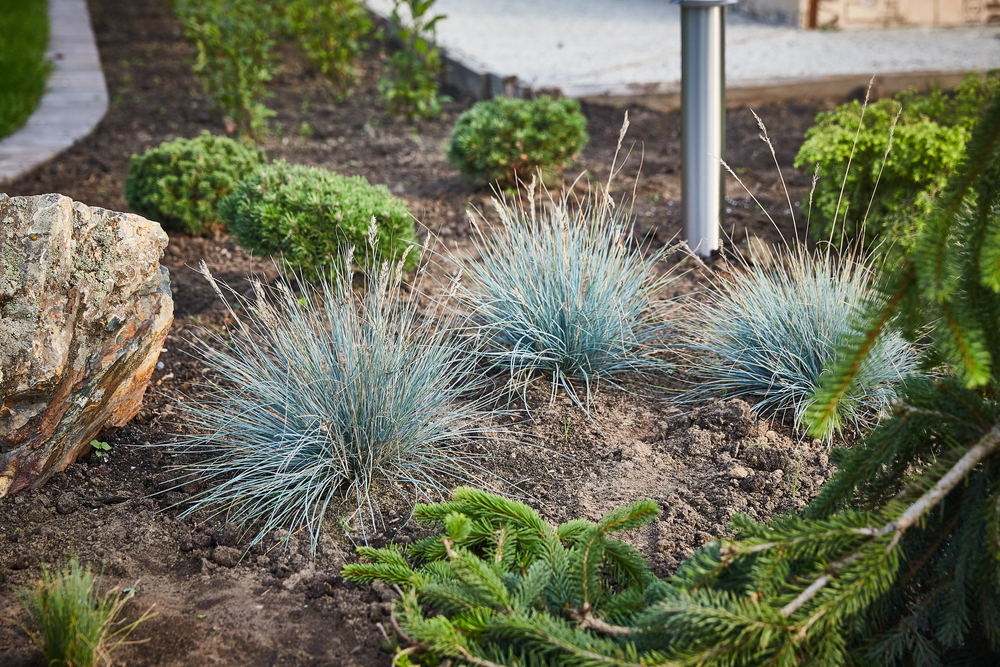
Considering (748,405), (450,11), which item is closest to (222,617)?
(748,405)

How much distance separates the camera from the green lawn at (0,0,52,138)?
7020mm

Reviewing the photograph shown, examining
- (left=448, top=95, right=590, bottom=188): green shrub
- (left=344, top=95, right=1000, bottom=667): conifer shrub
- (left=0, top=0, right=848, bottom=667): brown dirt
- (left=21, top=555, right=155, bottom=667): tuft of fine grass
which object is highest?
(left=448, top=95, right=590, bottom=188): green shrub

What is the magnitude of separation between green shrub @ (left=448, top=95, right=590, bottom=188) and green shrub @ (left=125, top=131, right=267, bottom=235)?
1314 millimetres

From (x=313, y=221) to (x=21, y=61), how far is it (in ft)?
22.6

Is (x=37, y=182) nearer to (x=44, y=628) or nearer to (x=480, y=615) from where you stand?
(x=44, y=628)

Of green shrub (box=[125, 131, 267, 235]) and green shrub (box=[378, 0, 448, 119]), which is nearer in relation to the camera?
green shrub (box=[125, 131, 267, 235])

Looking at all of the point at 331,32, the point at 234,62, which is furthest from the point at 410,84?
the point at 234,62

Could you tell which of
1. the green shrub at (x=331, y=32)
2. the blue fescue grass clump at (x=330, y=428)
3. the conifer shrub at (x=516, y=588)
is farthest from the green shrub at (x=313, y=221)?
the green shrub at (x=331, y=32)

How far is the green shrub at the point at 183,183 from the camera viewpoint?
14.2 ft

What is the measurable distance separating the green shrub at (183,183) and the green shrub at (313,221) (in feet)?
2.48

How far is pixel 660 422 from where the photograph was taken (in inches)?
113

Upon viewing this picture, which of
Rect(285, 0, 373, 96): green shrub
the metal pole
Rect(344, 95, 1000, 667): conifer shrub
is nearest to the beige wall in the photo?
Rect(285, 0, 373, 96): green shrub

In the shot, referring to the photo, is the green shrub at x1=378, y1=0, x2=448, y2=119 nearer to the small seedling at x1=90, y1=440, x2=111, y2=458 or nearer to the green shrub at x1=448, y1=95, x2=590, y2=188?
the green shrub at x1=448, y1=95, x2=590, y2=188

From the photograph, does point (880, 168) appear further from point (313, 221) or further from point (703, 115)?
A: point (313, 221)
